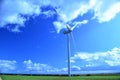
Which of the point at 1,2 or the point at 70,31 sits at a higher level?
the point at 1,2

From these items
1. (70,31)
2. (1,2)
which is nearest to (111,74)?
(70,31)

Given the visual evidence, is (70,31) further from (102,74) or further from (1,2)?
(102,74)

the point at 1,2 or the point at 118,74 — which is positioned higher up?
the point at 1,2

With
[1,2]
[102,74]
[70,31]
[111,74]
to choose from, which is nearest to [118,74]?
Result: [111,74]

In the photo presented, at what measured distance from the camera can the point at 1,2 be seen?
76.0 feet

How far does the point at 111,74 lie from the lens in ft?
100

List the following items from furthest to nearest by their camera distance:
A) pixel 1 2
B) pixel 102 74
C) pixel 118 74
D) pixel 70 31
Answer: pixel 102 74
pixel 118 74
pixel 1 2
pixel 70 31

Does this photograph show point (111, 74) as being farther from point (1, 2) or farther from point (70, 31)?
point (1, 2)

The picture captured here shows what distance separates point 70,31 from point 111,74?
1113 cm

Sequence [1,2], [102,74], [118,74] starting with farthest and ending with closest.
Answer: [102,74] → [118,74] → [1,2]

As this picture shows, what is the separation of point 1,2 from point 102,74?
15339mm

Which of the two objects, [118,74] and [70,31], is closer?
[70,31]

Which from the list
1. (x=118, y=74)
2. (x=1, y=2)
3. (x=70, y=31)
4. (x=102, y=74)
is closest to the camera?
(x=70, y=31)

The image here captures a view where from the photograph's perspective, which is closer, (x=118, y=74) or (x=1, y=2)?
(x=1, y=2)
